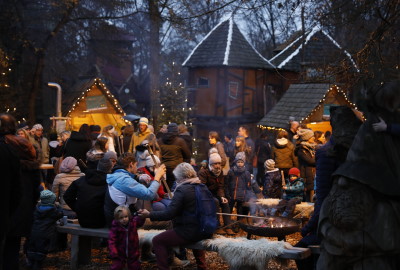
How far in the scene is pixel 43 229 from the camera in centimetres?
884

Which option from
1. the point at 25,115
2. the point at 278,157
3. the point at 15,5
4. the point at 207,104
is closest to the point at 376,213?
the point at 278,157

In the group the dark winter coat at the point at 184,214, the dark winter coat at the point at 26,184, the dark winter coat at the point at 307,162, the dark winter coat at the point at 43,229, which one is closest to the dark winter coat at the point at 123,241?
the dark winter coat at the point at 184,214

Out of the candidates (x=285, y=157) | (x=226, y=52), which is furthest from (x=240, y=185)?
(x=226, y=52)

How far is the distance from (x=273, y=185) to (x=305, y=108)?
8.89 metres

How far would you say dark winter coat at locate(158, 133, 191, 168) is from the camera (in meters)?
12.0

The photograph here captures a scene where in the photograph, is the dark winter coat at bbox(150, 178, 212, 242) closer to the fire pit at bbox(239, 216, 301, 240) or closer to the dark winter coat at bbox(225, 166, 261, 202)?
the fire pit at bbox(239, 216, 301, 240)

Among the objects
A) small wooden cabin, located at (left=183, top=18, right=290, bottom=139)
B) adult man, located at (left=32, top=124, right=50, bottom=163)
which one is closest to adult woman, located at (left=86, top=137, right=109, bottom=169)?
adult man, located at (left=32, top=124, right=50, bottom=163)

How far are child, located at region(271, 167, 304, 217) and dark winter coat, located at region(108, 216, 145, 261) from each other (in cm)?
308

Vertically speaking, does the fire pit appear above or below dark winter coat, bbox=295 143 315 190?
below

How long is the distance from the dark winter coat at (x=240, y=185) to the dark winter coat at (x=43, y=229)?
3.64 meters

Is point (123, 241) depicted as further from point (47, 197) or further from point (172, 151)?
point (172, 151)

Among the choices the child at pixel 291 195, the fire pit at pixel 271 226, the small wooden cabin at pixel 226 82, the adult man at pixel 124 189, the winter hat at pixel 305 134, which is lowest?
the fire pit at pixel 271 226

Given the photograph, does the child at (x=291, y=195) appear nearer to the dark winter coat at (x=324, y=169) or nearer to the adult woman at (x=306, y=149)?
the adult woman at (x=306, y=149)

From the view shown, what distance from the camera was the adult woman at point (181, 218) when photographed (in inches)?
301
